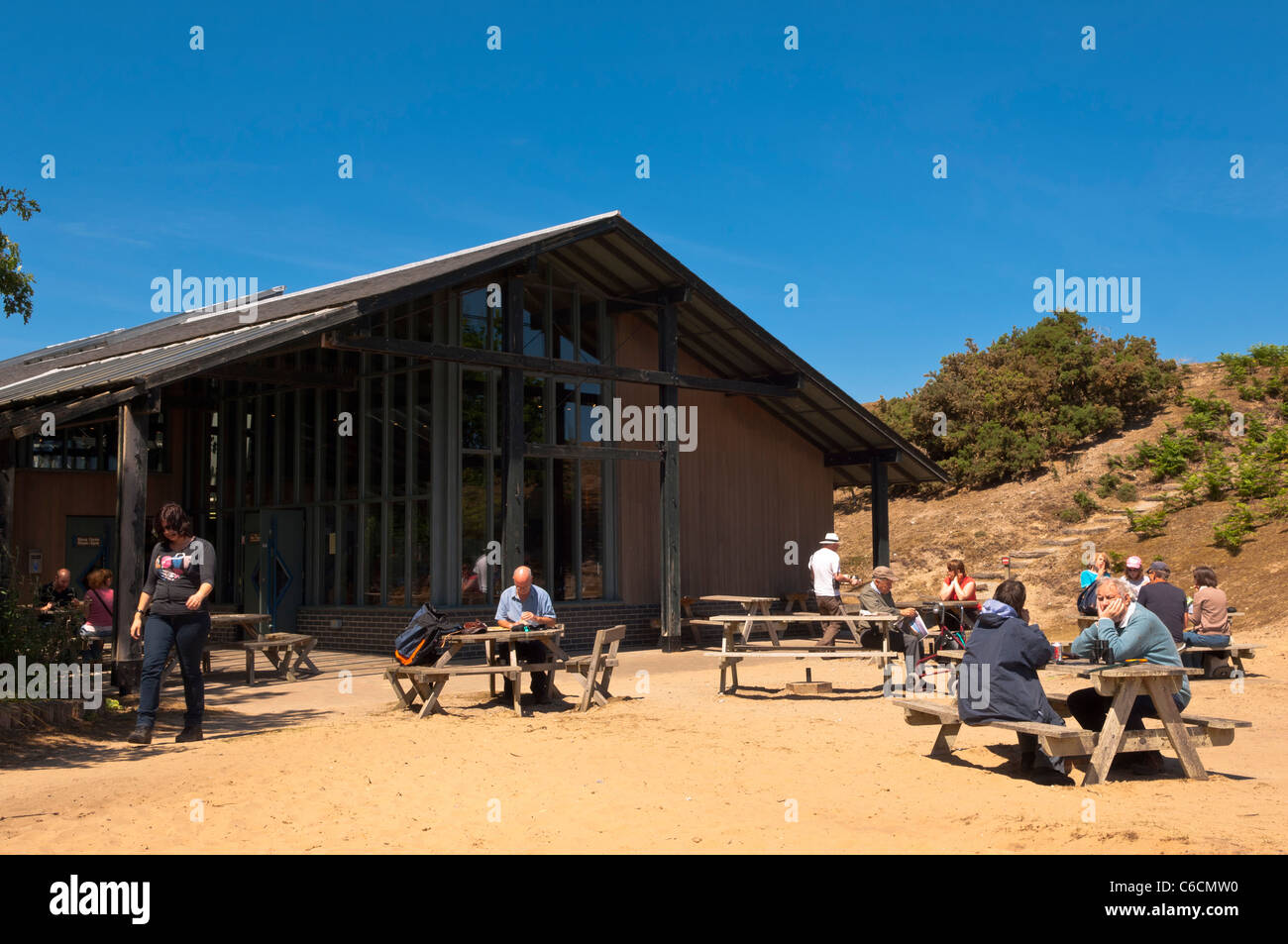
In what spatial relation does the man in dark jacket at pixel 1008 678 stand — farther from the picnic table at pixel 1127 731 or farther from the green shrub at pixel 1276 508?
the green shrub at pixel 1276 508

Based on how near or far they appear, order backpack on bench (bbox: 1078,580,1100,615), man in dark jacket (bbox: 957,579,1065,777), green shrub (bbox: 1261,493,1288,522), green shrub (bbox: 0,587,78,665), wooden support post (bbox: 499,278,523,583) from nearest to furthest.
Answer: man in dark jacket (bbox: 957,579,1065,777)
green shrub (bbox: 0,587,78,665)
backpack on bench (bbox: 1078,580,1100,615)
wooden support post (bbox: 499,278,523,583)
green shrub (bbox: 1261,493,1288,522)

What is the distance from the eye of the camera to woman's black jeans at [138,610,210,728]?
864cm

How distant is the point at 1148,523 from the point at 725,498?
10.4 meters

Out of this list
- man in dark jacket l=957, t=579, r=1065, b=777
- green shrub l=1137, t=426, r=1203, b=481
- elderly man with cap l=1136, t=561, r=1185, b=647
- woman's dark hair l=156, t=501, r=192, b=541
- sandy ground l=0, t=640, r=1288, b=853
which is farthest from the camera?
green shrub l=1137, t=426, r=1203, b=481

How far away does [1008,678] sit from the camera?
23.7 feet

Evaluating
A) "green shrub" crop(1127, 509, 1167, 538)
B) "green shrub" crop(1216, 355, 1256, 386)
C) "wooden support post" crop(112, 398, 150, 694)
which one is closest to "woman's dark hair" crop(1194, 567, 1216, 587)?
"wooden support post" crop(112, 398, 150, 694)

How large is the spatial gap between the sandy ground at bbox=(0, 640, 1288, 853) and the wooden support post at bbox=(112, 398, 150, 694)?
2.72 feet

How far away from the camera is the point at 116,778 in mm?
7379

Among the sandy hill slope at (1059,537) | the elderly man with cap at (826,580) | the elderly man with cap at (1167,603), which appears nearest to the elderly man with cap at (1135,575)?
the elderly man with cap at (1167,603)

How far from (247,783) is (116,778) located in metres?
0.94

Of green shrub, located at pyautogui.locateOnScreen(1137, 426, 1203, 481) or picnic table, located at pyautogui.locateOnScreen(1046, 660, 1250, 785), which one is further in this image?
green shrub, located at pyautogui.locateOnScreen(1137, 426, 1203, 481)

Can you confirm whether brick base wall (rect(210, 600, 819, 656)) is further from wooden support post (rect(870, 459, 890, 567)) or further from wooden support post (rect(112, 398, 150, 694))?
wooden support post (rect(112, 398, 150, 694))

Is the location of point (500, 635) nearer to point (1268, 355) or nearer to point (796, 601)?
point (796, 601)

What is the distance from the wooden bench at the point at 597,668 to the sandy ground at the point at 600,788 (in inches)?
11.1
